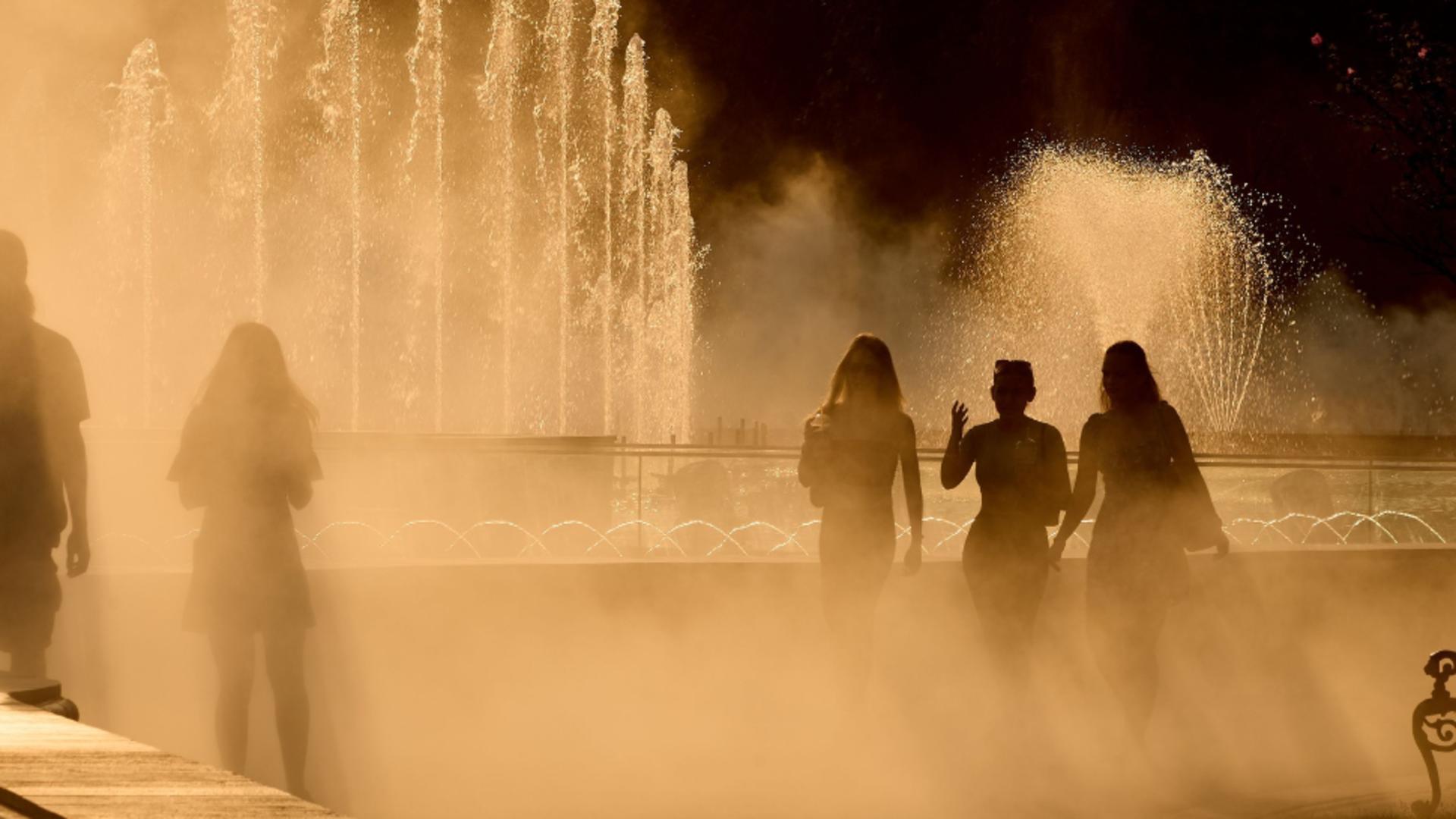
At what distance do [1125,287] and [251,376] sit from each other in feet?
157

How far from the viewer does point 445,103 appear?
64438mm

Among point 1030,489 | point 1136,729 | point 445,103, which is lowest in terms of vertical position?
point 1136,729

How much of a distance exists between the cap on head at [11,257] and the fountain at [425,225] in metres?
19.2

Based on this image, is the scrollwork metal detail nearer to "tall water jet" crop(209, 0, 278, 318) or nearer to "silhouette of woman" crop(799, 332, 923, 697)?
"silhouette of woman" crop(799, 332, 923, 697)

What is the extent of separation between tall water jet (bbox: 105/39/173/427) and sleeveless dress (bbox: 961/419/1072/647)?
55.9 ft

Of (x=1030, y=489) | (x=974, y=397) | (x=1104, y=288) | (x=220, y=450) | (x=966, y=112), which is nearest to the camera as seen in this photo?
(x=220, y=450)

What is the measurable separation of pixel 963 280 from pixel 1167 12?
1316 centimetres

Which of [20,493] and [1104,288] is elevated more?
[1104,288]

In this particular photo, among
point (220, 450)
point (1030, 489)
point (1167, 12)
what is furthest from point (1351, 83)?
point (1167, 12)

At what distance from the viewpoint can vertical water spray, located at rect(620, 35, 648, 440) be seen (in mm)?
36625

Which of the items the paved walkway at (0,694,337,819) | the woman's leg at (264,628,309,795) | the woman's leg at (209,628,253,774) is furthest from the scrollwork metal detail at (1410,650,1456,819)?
the paved walkway at (0,694,337,819)

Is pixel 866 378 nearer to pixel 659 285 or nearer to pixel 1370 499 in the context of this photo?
pixel 1370 499

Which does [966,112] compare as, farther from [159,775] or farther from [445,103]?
[159,775]

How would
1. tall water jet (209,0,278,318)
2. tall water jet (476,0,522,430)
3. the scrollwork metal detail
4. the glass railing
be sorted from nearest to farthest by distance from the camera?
the scrollwork metal detail, the glass railing, tall water jet (209,0,278,318), tall water jet (476,0,522,430)
